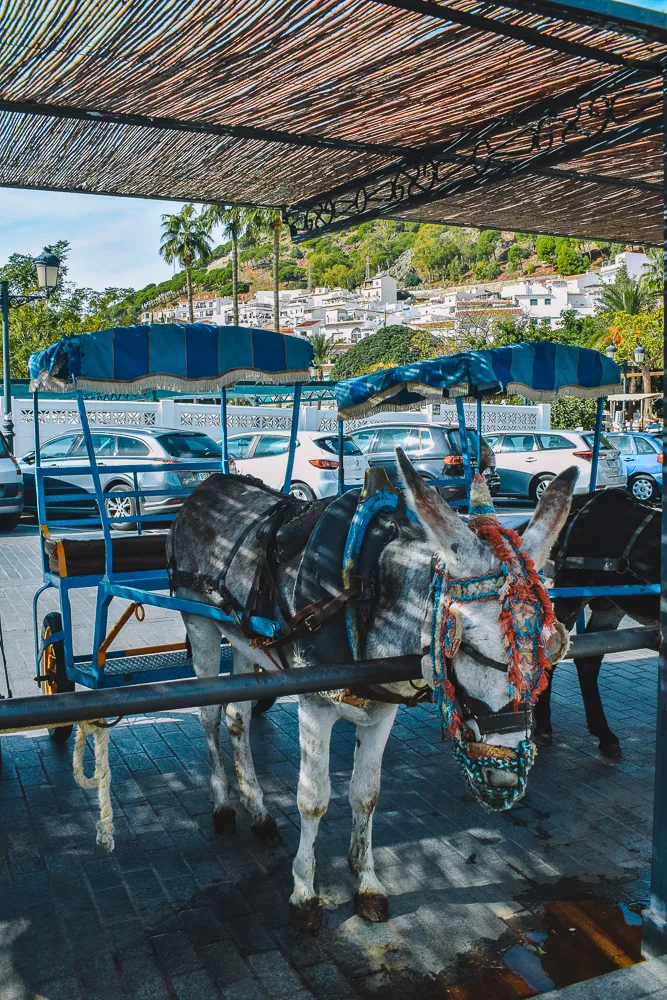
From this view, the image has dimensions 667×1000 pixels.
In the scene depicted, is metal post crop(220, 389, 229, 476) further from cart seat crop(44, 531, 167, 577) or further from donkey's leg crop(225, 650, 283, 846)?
donkey's leg crop(225, 650, 283, 846)

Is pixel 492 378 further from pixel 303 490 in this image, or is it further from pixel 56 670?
pixel 303 490

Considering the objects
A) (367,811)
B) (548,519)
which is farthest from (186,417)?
(548,519)

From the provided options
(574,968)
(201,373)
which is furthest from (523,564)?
(201,373)

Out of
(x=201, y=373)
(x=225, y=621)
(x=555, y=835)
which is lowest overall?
(x=555, y=835)

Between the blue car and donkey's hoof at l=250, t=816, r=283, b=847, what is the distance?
59.4ft

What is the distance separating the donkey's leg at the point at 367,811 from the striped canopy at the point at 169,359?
2.29m

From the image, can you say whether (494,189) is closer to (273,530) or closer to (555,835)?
(273,530)

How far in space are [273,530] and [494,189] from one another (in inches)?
156

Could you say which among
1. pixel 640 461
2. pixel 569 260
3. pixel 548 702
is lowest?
pixel 548 702

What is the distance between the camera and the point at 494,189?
21.3ft

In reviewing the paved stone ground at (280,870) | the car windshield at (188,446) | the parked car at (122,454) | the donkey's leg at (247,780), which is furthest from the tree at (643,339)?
the donkey's leg at (247,780)

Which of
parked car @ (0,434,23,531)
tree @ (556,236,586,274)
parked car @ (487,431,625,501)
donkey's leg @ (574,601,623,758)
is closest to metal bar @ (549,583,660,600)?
donkey's leg @ (574,601,623,758)

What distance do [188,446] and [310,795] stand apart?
12622 millimetres

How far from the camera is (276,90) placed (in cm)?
464
